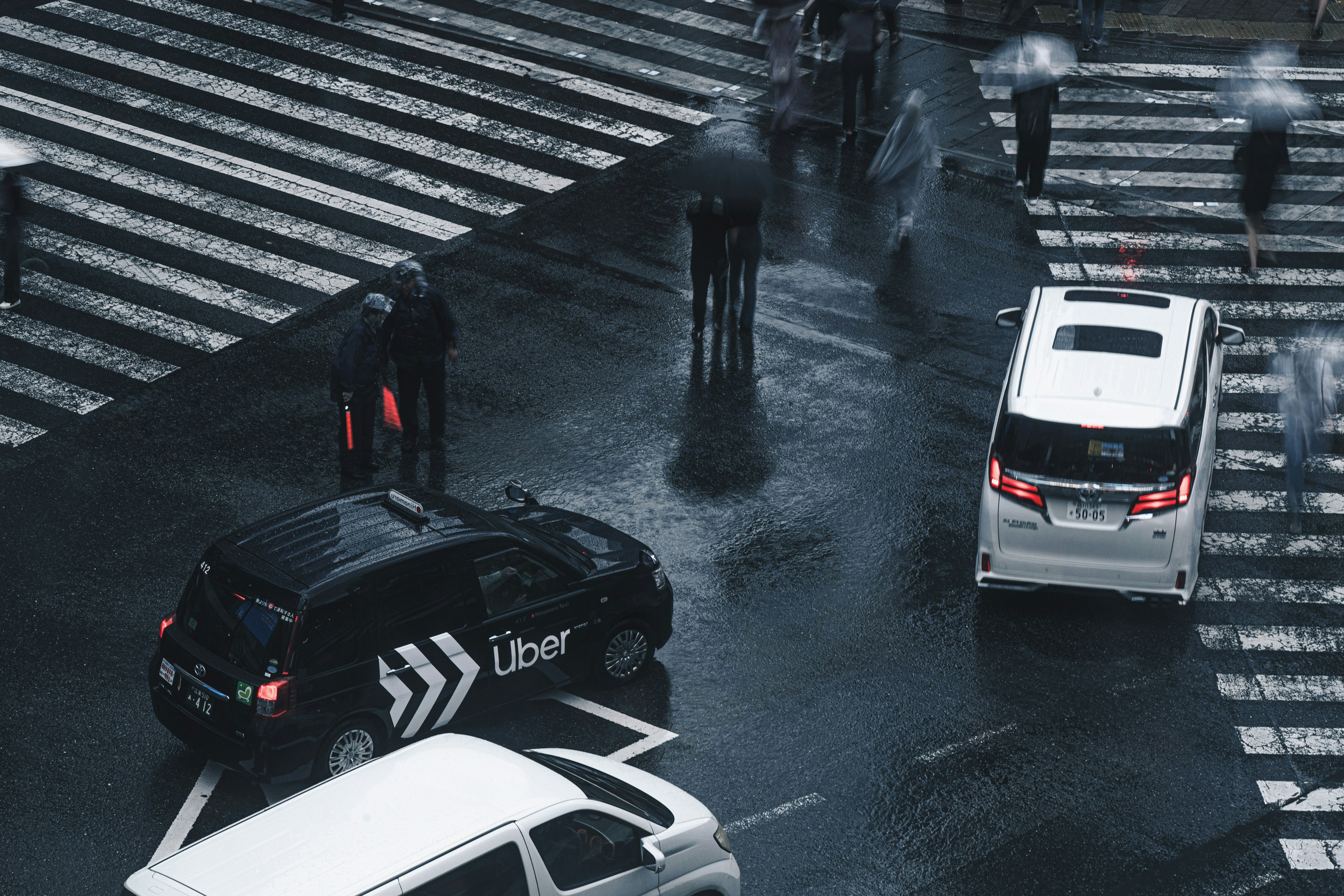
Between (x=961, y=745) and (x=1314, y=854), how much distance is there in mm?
2434

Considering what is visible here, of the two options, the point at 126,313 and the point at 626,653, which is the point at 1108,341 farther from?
the point at 126,313

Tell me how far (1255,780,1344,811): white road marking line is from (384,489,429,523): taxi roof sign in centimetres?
618

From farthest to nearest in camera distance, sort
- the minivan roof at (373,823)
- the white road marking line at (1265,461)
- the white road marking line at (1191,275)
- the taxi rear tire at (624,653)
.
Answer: the white road marking line at (1191,275)
the white road marking line at (1265,461)
the taxi rear tire at (624,653)
the minivan roof at (373,823)

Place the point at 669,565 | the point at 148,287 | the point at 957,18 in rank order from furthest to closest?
1. the point at 957,18
2. the point at 148,287
3. the point at 669,565

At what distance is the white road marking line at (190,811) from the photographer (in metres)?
10.4

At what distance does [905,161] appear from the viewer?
Result: 18625mm

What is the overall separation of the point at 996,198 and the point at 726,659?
989 centimetres

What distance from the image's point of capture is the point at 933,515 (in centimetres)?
1455

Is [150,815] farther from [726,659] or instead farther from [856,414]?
[856,414]

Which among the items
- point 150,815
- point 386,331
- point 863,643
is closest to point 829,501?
point 863,643

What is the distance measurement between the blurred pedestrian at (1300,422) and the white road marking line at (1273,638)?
5.22ft

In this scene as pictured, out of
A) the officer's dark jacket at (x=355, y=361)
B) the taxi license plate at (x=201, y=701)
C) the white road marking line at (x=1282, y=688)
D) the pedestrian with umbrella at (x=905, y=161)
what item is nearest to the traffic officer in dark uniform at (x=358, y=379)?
the officer's dark jacket at (x=355, y=361)

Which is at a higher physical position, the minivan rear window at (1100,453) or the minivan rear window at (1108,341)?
the minivan rear window at (1108,341)

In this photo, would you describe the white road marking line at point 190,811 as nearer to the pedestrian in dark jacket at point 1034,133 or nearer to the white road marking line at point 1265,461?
the white road marking line at point 1265,461
